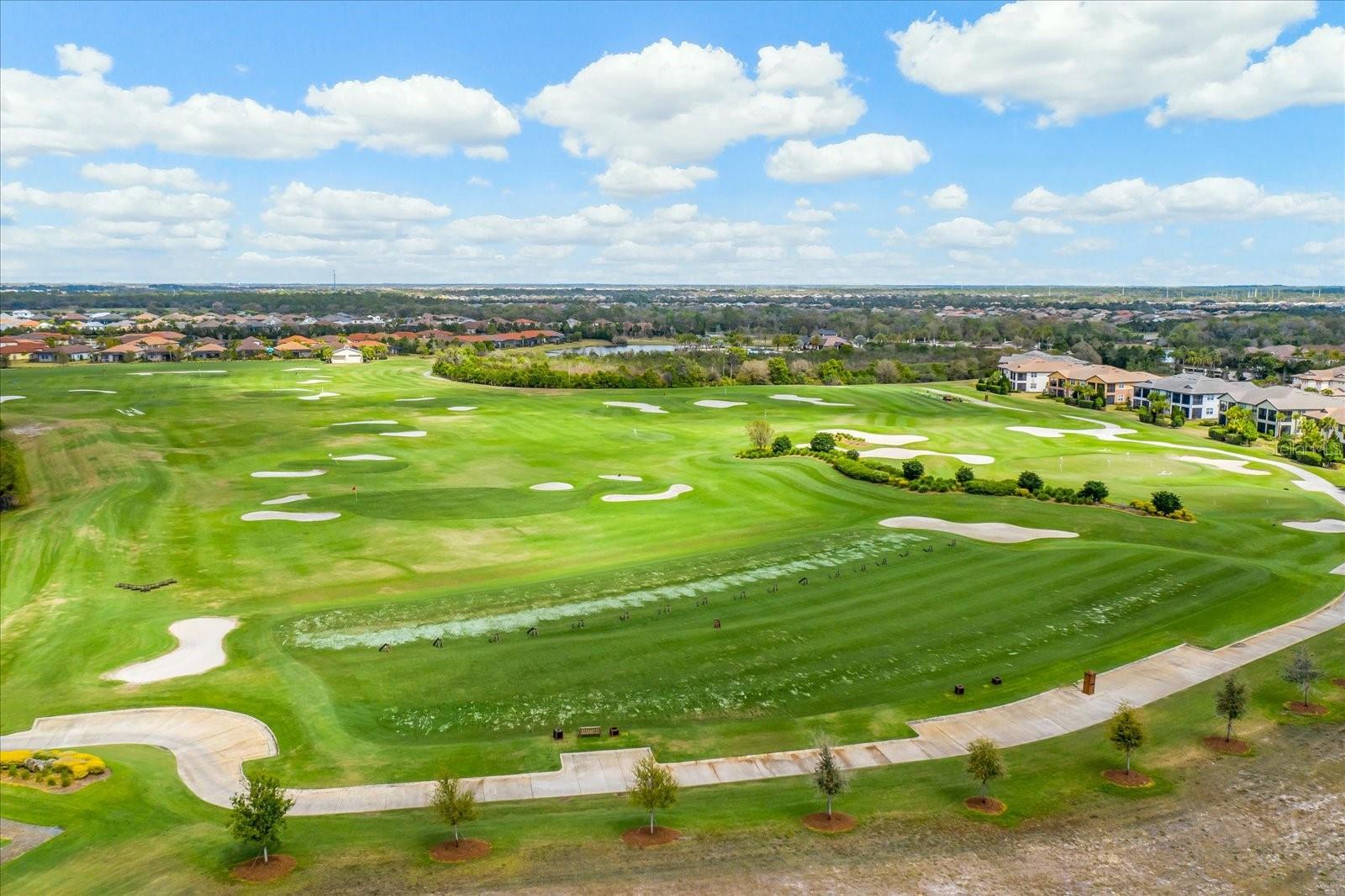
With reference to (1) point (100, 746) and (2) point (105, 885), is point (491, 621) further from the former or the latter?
(2) point (105, 885)

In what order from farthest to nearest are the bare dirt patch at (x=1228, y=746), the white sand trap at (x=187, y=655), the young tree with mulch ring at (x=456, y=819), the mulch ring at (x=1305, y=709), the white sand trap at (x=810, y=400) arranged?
the white sand trap at (x=810, y=400) → the white sand trap at (x=187, y=655) → the mulch ring at (x=1305, y=709) → the bare dirt patch at (x=1228, y=746) → the young tree with mulch ring at (x=456, y=819)

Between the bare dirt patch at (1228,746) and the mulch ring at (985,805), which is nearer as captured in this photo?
the mulch ring at (985,805)

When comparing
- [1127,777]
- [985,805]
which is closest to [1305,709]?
[1127,777]

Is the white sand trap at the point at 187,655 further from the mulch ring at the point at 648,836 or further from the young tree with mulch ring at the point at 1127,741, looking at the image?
the young tree with mulch ring at the point at 1127,741

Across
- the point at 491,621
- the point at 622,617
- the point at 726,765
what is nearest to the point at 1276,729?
the point at 726,765

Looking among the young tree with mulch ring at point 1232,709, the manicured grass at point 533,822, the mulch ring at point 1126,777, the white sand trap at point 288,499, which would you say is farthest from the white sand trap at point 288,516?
the young tree with mulch ring at point 1232,709

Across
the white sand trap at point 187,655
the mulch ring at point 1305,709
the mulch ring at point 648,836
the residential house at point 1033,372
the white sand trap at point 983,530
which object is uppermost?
the residential house at point 1033,372

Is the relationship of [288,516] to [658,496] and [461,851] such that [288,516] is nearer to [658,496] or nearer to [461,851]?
[658,496]

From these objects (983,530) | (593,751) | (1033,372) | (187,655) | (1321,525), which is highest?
(1033,372)
